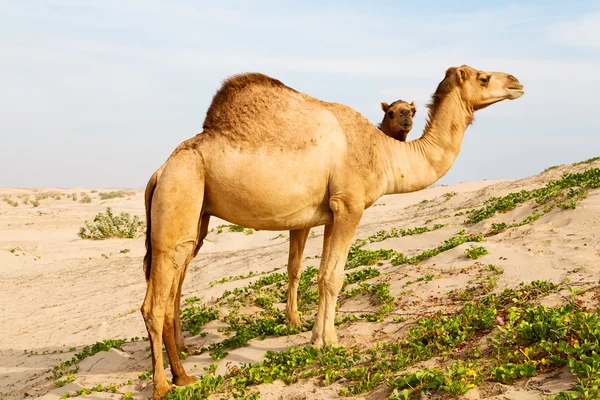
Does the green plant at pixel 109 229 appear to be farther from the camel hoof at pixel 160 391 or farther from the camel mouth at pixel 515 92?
the camel mouth at pixel 515 92

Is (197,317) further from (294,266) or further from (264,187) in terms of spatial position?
(264,187)

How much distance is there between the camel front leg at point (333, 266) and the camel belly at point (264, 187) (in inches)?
13.4

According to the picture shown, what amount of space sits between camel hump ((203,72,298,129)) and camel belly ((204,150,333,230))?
54 centimetres

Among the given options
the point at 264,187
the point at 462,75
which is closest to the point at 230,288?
the point at 264,187

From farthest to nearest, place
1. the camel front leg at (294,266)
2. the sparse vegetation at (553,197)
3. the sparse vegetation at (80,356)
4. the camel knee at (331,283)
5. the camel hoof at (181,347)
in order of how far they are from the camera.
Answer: the sparse vegetation at (553,197), the camel front leg at (294,266), the sparse vegetation at (80,356), the camel hoof at (181,347), the camel knee at (331,283)

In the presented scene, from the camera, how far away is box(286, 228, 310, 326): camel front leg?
25.7ft

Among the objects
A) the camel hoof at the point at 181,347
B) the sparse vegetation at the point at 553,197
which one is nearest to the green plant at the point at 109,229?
the sparse vegetation at the point at 553,197

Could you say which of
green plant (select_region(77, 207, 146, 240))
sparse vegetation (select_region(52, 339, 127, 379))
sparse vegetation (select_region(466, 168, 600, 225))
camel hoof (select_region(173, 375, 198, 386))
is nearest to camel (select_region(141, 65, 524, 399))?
camel hoof (select_region(173, 375, 198, 386))

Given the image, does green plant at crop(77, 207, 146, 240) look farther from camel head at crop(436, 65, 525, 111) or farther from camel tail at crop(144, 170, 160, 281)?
camel head at crop(436, 65, 525, 111)

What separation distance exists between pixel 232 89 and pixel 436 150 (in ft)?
8.25

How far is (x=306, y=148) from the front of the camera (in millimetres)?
6324

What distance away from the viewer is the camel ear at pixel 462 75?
684 cm

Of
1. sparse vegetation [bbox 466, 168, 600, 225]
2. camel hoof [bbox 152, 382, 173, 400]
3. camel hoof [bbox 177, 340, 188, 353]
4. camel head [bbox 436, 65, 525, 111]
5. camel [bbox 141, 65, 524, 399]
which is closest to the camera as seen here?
camel hoof [bbox 152, 382, 173, 400]

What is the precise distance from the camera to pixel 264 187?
20.2ft
